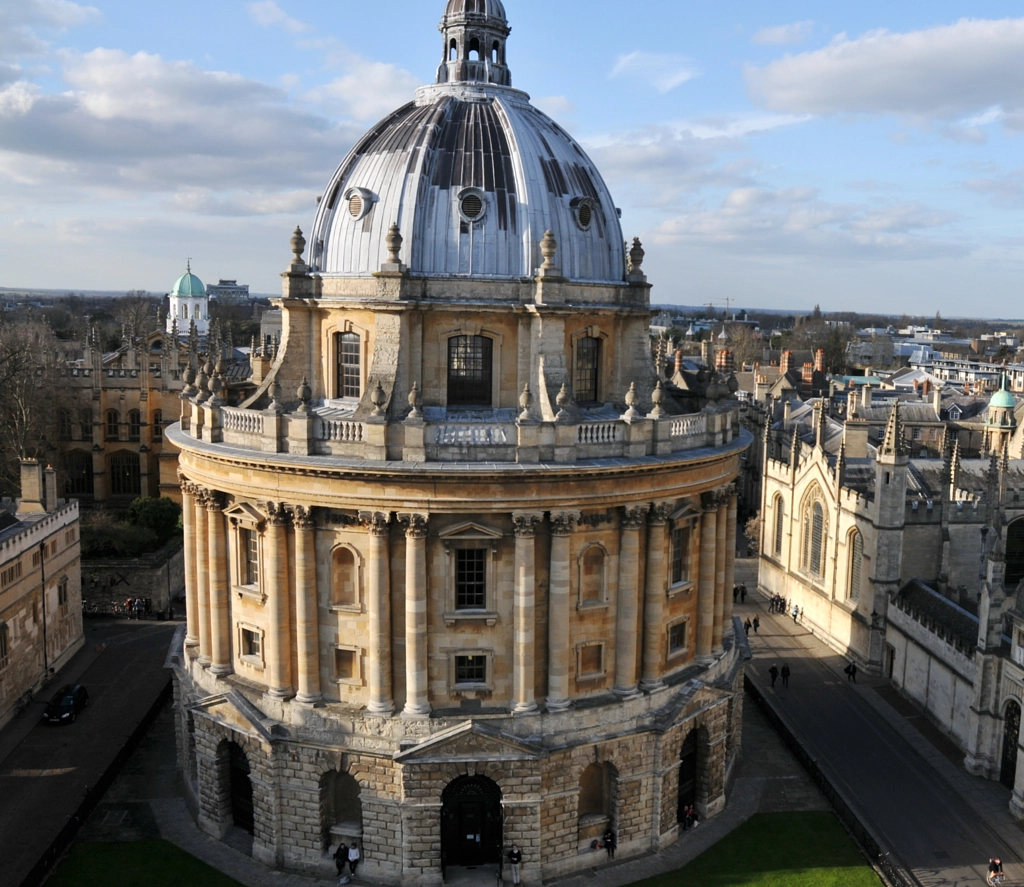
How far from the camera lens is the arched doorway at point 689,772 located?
3641 cm

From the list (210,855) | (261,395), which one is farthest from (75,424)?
(210,855)

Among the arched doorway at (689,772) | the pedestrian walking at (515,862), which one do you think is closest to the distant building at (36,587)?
the pedestrian walking at (515,862)

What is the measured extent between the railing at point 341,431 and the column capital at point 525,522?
18.4 ft

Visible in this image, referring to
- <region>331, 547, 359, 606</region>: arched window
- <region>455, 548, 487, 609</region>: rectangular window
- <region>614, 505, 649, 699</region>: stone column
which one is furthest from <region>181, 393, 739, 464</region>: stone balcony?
<region>331, 547, 359, 606</region>: arched window

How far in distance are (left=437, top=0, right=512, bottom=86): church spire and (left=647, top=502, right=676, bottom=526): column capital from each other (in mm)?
18189

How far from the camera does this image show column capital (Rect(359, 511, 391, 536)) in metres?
30.8

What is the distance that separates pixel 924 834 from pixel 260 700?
81.8 ft

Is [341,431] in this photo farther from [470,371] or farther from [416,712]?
[416,712]

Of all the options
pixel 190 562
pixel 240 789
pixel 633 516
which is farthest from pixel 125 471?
pixel 633 516

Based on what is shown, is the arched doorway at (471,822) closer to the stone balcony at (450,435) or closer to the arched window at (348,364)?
the stone balcony at (450,435)

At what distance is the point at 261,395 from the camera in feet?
122

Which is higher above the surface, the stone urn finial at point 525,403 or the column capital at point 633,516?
the stone urn finial at point 525,403

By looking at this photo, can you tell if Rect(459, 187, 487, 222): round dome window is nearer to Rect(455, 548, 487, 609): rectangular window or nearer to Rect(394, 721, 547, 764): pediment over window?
Rect(455, 548, 487, 609): rectangular window

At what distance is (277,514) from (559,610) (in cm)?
998
